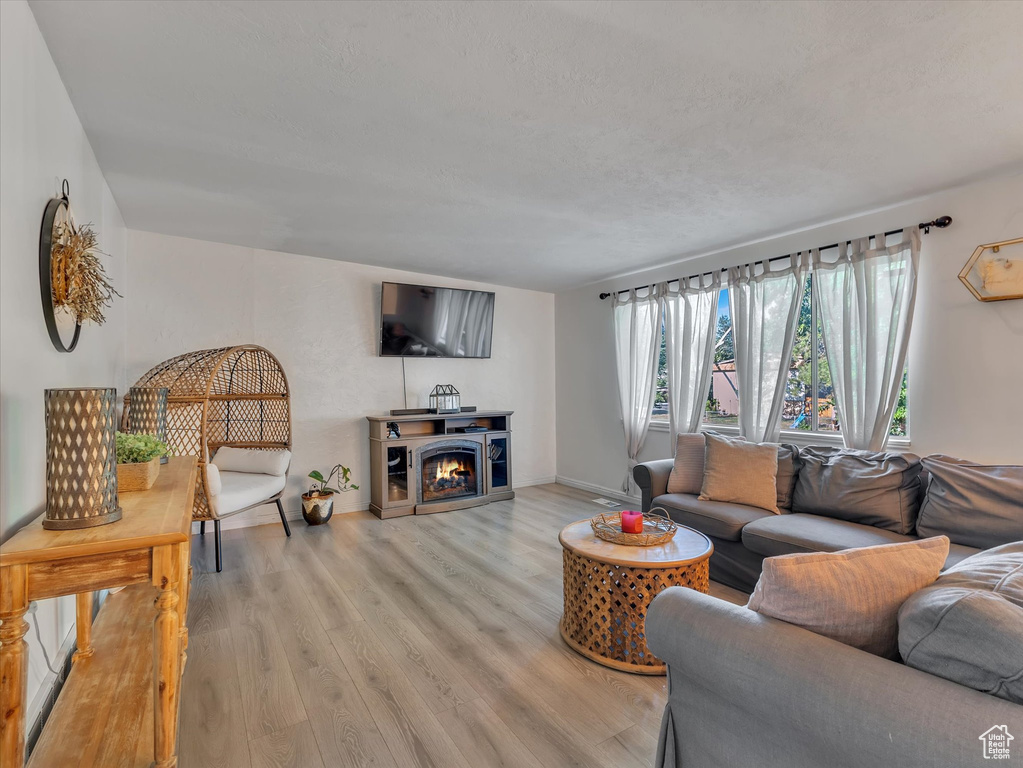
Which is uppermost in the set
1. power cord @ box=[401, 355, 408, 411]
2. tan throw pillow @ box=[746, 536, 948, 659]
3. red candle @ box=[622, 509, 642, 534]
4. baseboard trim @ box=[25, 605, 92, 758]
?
power cord @ box=[401, 355, 408, 411]

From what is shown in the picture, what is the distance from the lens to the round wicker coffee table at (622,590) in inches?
84.7

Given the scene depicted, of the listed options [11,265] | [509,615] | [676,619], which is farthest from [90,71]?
[509,615]

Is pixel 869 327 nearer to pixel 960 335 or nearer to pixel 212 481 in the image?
pixel 960 335

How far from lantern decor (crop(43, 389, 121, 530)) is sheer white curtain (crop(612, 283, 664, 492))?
414cm

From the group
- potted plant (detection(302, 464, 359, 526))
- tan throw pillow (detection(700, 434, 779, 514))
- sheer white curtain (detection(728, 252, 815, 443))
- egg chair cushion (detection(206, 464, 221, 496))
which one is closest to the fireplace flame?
potted plant (detection(302, 464, 359, 526))

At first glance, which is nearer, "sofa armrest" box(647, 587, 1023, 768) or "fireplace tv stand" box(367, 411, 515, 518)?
"sofa armrest" box(647, 587, 1023, 768)

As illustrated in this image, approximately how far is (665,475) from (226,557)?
309cm

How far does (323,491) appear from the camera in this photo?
4.41 meters

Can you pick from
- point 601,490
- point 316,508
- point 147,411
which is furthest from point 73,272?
point 601,490

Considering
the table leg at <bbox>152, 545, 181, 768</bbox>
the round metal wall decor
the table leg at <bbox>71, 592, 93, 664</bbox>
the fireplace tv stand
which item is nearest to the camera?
the table leg at <bbox>152, 545, 181, 768</bbox>

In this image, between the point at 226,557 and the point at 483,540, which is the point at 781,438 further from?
the point at 226,557

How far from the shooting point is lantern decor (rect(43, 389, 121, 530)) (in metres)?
1.42

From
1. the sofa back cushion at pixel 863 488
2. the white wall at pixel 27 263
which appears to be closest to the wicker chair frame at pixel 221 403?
the white wall at pixel 27 263

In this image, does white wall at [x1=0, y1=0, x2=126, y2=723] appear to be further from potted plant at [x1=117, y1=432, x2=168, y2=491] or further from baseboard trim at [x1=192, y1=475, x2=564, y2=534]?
baseboard trim at [x1=192, y1=475, x2=564, y2=534]
